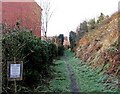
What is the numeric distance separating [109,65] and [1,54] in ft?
18.3

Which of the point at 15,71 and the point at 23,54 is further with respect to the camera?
the point at 23,54

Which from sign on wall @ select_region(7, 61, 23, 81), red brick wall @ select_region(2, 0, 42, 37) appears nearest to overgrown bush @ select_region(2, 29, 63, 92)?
sign on wall @ select_region(7, 61, 23, 81)

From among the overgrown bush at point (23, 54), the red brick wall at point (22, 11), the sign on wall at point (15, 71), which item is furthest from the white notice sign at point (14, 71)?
the red brick wall at point (22, 11)

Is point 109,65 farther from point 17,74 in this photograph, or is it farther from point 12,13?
point 12,13

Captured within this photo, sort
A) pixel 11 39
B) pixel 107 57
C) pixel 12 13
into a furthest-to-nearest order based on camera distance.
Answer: pixel 12 13, pixel 107 57, pixel 11 39

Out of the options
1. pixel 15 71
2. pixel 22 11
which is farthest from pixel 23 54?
pixel 22 11

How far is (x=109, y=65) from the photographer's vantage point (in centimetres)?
1214

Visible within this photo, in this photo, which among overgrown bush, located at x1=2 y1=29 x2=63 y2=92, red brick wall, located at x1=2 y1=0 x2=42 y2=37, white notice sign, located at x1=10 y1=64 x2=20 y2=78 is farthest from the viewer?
red brick wall, located at x1=2 y1=0 x2=42 y2=37

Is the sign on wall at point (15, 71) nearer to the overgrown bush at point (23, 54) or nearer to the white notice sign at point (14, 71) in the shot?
the white notice sign at point (14, 71)

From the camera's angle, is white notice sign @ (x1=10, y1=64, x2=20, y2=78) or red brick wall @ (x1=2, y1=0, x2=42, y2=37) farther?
red brick wall @ (x1=2, y1=0, x2=42, y2=37)

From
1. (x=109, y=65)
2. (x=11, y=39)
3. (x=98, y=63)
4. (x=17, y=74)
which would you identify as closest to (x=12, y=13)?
(x=98, y=63)

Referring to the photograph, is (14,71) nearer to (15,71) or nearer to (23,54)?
(15,71)

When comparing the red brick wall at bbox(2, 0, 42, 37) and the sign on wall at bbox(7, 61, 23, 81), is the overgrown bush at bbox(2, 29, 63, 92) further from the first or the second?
the red brick wall at bbox(2, 0, 42, 37)

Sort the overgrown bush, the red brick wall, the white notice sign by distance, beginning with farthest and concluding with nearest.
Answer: the red brick wall
the overgrown bush
the white notice sign
